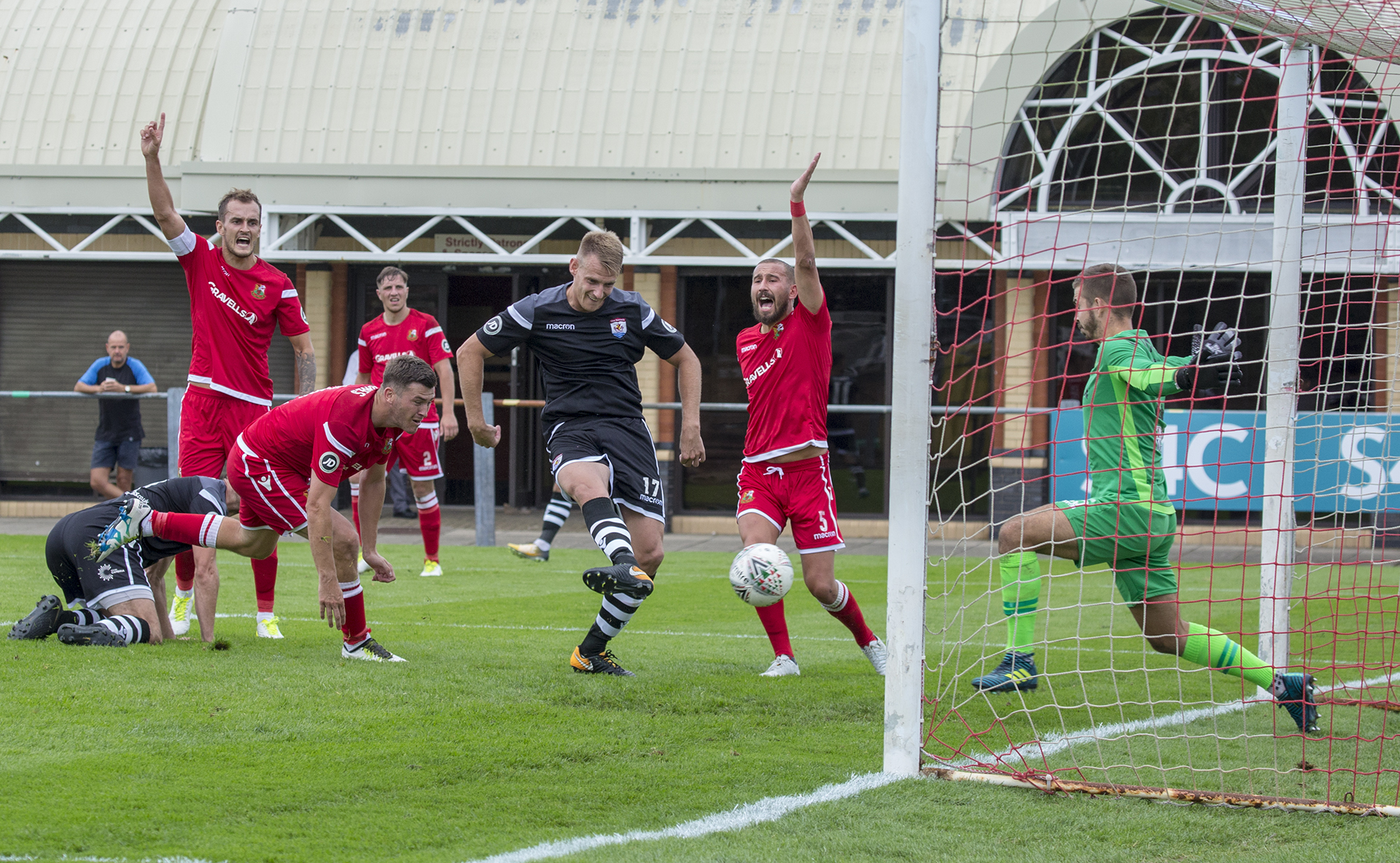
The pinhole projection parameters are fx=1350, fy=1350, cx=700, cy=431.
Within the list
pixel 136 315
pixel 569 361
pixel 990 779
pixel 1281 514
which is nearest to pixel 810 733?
pixel 990 779

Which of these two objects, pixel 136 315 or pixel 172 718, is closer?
pixel 172 718

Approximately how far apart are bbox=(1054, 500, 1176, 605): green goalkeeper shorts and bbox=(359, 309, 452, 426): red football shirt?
5764 millimetres

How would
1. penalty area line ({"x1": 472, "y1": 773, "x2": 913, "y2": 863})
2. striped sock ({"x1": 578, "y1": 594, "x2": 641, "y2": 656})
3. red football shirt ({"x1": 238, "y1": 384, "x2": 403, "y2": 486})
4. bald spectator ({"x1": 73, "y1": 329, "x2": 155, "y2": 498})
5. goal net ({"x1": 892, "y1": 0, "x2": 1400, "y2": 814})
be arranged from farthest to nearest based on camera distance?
bald spectator ({"x1": 73, "y1": 329, "x2": 155, "y2": 498}) → striped sock ({"x1": 578, "y1": 594, "x2": 641, "y2": 656}) → red football shirt ({"x1": 238, "y1": 384, "x2": 403, "y2": 486}) → goal net ({"x1": 892, "y1": 0, "x2": 1400, "y2": 814}) → penalty area line ({"x1": 472, "y1": 773, "x2": 913, "y2": 863})

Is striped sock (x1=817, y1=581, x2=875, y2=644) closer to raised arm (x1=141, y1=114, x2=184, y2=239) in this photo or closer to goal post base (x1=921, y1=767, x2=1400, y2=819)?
goal post base (x1=921, y1=767, x2=1400, y2=819)

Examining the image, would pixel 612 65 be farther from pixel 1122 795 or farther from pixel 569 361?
pixel 1122 795

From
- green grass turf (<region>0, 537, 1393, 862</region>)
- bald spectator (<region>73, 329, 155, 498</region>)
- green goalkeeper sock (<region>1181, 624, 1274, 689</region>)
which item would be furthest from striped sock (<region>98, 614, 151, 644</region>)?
bald spectator (<region>73, 329, 155, 498</region>)

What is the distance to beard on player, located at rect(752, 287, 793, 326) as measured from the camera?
6082mm

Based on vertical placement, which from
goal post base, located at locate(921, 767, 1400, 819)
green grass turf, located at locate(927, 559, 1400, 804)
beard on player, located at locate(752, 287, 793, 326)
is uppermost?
beard on player, located at locate(752, 287, 793, 326)

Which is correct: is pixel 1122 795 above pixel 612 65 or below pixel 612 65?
below

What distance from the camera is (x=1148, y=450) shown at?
554 centimetres

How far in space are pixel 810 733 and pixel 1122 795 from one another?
4.00ft

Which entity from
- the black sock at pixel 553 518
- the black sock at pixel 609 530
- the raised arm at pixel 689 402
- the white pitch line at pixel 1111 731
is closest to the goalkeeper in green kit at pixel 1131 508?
the white pitch line at pixel 1111 731

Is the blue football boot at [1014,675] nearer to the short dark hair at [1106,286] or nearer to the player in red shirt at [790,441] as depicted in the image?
the player in red shirt at [790,441]

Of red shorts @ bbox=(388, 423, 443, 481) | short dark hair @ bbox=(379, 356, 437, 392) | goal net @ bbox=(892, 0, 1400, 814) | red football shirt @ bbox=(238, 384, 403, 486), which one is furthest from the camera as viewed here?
red shorts @ bbox=(388, 423, 443, 481)
